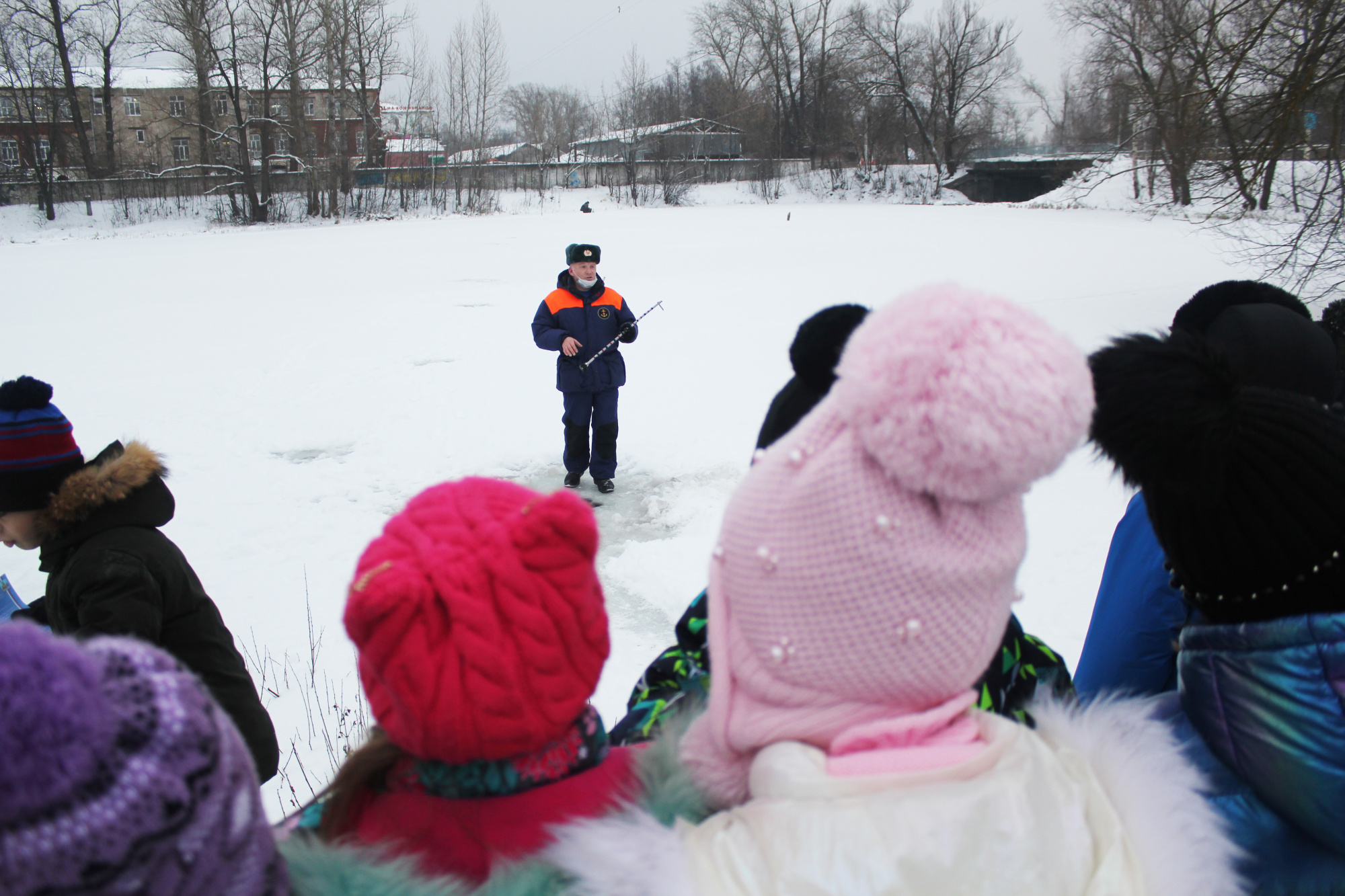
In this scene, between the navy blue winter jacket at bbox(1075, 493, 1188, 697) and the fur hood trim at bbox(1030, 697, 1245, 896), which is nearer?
the fur hood trim at bbox(1030, 697, 1245, 896)

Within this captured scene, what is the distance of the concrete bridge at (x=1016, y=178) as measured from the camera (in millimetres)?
36625

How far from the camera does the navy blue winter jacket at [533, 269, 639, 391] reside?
5.65 meters

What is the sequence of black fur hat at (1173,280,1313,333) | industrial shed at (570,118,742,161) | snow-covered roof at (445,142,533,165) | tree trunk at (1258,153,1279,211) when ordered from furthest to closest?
industrial shed at (570,118,742,161) → snow-covered roof at (445,142,533,165) → tree trunk at (1258,153,1279,211) → black fur hat at (1173,280,1313,333)

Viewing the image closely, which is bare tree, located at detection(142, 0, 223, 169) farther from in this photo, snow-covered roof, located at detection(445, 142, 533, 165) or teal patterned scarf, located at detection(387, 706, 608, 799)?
teal patterned scarf, located at detection(387, 706, 608, 799)

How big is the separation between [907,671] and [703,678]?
2.06 feet

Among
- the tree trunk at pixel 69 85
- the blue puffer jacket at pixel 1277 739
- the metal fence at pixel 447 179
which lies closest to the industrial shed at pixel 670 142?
the metal fence at pixel 447 179

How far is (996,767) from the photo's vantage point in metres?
0.96

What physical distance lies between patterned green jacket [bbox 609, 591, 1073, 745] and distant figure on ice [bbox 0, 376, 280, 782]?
1.35 meters

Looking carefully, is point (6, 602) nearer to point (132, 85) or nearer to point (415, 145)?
point (415, 145)

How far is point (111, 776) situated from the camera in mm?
633

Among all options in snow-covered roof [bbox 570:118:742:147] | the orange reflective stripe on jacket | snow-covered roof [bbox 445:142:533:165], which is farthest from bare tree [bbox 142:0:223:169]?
the orange reflective stripe on jacket

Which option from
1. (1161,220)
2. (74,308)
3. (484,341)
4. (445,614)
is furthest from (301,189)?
(445,614)

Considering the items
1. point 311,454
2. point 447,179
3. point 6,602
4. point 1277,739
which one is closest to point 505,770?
point 1277,739

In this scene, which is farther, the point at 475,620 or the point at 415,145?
the point at 415,145
